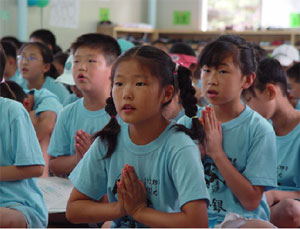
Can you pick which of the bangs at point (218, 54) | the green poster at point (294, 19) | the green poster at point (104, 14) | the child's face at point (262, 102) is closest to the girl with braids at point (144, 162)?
the bangs at point (218, 54)

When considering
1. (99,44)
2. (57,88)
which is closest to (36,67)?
(57,88)

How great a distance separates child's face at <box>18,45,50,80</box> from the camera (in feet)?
11.3

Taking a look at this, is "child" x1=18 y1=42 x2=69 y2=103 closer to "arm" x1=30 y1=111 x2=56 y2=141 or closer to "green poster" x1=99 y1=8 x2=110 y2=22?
"arm" x1=30 y1=111 x2=56 y2=141

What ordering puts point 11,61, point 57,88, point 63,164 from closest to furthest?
point 63,164
point 57,88
point 11,61

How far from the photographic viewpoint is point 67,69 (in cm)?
287

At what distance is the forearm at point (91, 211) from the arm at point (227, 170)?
1.45 ft

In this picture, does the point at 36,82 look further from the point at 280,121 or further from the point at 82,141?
the point at 280,121

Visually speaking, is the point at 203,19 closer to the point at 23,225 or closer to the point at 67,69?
the point at 67,69

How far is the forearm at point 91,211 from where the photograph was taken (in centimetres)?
141

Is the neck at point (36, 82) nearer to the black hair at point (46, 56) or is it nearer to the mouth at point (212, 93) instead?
the black hair at point (46, 56)

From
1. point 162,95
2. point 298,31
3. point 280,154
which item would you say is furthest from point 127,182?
point 298,31

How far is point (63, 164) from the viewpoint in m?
2.22

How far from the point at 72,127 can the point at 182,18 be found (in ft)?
20.0

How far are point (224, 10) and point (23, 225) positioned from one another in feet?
22.3
